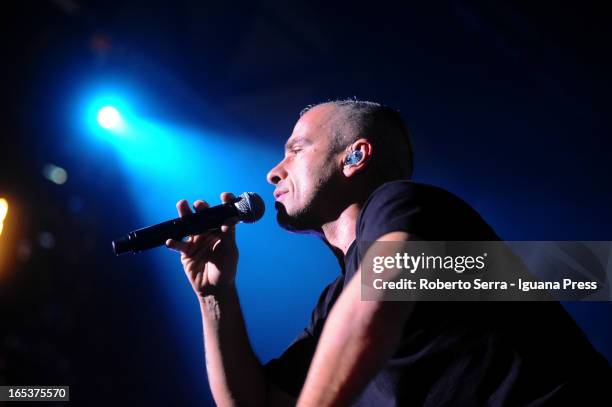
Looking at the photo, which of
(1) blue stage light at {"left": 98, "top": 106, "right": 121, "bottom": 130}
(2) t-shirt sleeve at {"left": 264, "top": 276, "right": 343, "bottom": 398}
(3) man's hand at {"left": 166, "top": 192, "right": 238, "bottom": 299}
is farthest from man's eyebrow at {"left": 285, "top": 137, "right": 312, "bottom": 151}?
(1) blue stage light at {"left": 98, "top": 106, "right": 121, "bottom": 130}

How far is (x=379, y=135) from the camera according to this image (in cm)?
200

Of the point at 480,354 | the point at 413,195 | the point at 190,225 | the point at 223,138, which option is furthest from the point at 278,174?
the point at 223,138

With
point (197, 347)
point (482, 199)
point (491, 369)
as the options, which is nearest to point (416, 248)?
point (491, 369)

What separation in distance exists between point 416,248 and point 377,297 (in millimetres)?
140

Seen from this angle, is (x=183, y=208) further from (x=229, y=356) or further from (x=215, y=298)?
(x=229, y=356)

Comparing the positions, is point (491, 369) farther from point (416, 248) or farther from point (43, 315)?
point (43, 315)

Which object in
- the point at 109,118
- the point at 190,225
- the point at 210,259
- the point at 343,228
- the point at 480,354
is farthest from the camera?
the point at 109,118

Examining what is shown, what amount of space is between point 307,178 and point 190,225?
49 cm

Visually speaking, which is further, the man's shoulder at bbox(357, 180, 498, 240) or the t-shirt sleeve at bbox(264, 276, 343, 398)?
the t-shirt sleeve at bbox(264, 276, 343, 398)

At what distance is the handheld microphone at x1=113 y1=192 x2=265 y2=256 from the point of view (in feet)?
5.38

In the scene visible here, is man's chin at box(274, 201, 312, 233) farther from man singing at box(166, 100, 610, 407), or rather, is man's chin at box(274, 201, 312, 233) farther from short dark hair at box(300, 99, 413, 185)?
short dark hair at box(300, 99, 413, 185)

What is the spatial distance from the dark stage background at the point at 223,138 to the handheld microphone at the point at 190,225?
1816 mm

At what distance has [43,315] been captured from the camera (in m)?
3.03

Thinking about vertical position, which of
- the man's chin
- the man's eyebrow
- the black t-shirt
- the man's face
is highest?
the man's eyebrow
